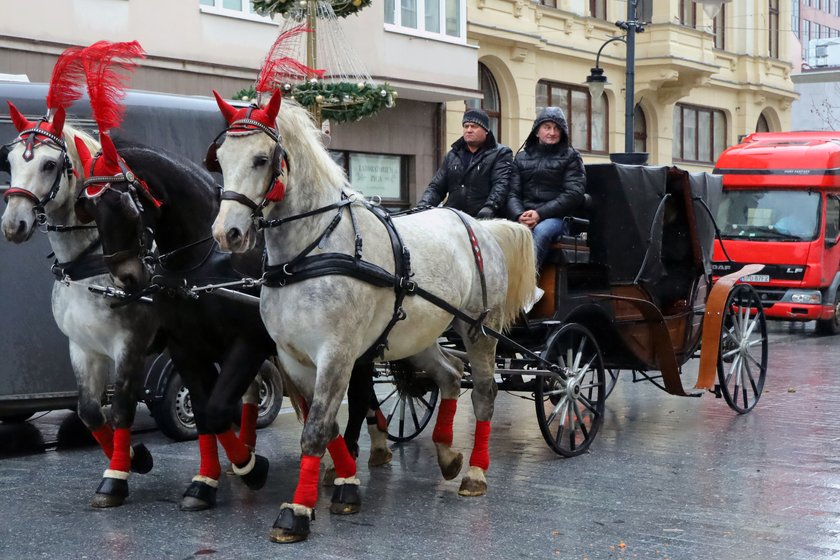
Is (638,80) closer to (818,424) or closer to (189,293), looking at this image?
(818,424)

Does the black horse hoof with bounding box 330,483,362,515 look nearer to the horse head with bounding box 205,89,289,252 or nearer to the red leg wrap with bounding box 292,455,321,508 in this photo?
the red leg wrap with bounding box 292,455,321,508

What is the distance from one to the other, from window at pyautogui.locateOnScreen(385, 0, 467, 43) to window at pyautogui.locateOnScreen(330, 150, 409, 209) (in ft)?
7.42

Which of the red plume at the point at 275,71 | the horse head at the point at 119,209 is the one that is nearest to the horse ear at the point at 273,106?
the red plume at the point at 275,71

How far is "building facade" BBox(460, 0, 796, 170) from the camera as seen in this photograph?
82.2 feet

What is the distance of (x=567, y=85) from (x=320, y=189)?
2178 cm

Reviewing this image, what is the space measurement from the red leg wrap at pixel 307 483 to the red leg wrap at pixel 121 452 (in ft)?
4.42

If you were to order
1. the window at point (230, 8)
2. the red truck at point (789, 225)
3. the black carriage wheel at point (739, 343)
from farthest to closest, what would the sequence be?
the red truck at point (789, 225)
the window at point (230, 8)
the black carriage wheel at point (739, 343)

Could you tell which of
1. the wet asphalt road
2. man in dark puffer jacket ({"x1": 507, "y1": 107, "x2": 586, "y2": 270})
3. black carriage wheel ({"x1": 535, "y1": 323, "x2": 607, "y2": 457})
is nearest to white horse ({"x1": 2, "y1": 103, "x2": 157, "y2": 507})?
the wet asphalt road

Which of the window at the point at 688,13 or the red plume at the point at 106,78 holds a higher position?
the window at the point at 688,13

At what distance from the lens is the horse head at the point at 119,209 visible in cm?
641

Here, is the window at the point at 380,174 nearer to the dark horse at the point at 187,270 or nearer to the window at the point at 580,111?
the window at the point at 580,111

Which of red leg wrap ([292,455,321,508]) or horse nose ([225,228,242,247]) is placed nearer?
horse nose ([225,228,242,247])

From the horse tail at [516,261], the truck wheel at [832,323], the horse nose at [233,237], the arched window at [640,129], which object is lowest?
the truck wheel at [832,323]

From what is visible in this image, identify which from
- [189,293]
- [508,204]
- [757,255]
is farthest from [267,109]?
[757,255]
